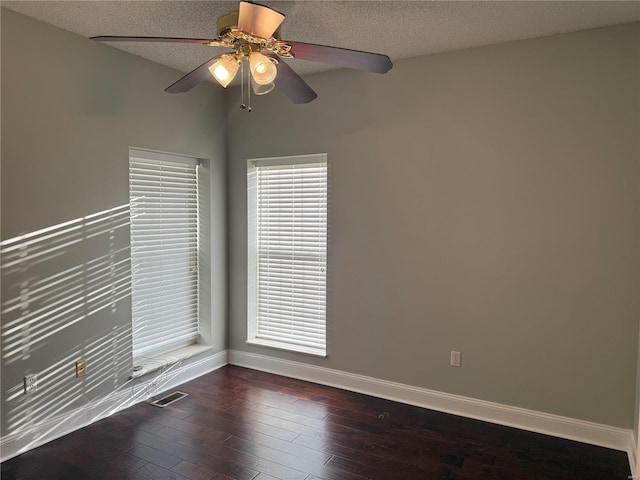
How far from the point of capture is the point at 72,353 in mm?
2928

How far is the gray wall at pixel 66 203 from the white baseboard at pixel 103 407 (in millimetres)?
57

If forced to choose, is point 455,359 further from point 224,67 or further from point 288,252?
point 224,67

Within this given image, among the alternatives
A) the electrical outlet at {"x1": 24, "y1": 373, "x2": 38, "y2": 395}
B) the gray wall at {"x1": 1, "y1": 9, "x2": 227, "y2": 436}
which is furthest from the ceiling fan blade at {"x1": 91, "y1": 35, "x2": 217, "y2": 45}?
the electrical outlet at {"x1": 24, "y1": 373, "x2": 38, "y2": 395}

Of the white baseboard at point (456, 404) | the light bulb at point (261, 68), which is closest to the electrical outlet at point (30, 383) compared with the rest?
the white baseboard at point (456, 404)

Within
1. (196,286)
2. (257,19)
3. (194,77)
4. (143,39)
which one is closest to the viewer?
(257,19)

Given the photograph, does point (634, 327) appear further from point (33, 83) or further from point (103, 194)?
point (33, 83)

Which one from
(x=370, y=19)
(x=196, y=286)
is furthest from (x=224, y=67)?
(x=196, y=286)

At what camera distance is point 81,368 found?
117 inches

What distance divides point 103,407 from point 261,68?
8.53 ft

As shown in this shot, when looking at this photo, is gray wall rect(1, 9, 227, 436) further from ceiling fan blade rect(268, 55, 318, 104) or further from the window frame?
ceiling fan blade rect(268, 55, 318, 104)

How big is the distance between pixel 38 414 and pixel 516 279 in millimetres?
3245

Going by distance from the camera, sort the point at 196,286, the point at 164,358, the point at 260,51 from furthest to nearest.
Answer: the point at 196,286, the point at 164,358, the point at 260,51

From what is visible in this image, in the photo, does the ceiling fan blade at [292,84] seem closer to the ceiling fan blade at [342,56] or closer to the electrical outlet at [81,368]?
the ceiling fan blade at [342,56]

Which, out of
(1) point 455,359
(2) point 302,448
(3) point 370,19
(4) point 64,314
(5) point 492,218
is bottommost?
(2) point 302,448
